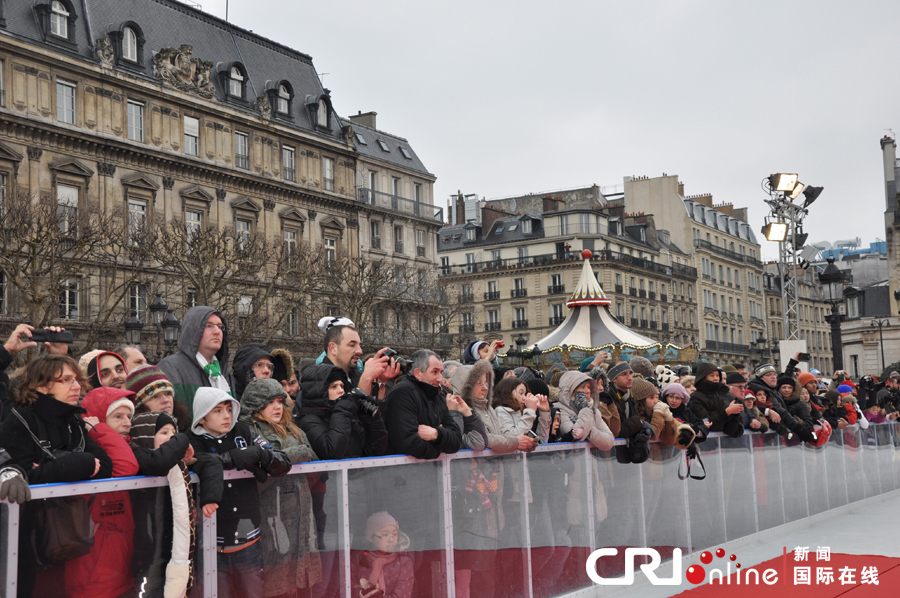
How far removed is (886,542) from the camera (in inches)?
416

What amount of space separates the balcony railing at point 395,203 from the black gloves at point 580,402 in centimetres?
4480

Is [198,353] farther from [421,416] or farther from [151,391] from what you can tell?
[421,416]

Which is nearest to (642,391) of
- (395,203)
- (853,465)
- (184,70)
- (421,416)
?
(421,416)

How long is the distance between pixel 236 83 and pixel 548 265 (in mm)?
33869

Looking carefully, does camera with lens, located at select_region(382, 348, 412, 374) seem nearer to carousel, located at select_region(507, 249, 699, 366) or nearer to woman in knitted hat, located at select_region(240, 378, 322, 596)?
woman in knitted hat, located at select_region(240, 378, 322, 596)

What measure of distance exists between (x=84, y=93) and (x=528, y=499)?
34.0 meters

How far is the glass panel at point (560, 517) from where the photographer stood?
7230mm

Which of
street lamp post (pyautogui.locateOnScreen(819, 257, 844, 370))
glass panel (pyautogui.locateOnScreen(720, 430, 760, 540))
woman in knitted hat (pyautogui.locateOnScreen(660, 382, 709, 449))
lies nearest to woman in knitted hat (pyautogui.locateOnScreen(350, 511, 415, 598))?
woman in knitted hat (pyautogui.locateOnScreen(660, 382, 709, 449))

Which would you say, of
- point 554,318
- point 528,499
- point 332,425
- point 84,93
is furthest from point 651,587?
point 554,318

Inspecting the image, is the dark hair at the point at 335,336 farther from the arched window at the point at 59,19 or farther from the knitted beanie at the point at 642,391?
the arched window at the point at 59,19

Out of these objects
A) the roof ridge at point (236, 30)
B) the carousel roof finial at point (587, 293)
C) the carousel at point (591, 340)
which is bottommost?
the carousel at point (591, 340)

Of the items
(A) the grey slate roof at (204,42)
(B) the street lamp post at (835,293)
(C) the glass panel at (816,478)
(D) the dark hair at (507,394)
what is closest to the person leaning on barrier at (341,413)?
(D) the dark hair at (507,394)

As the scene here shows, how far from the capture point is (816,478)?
12.3m

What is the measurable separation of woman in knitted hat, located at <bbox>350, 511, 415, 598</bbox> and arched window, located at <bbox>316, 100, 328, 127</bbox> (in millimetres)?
45751
